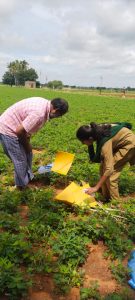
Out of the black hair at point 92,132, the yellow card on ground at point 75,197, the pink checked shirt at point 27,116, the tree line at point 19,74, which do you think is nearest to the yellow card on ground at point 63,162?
the yellow card on ground at point 75,197

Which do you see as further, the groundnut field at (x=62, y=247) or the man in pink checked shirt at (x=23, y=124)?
the man in pink checked shirt at (x=23, y=124)

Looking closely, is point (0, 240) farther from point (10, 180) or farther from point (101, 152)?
point (10, 180)

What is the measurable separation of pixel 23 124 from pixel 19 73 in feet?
361

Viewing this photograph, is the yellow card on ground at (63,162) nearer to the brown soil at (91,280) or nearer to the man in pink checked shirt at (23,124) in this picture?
the man in pink checked shirt at (23,124)

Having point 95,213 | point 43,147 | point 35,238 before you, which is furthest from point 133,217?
point 43,147

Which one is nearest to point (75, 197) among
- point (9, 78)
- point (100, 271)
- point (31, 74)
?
point (100, 271)

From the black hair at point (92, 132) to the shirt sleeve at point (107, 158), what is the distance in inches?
5.8

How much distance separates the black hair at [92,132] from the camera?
503 centimetres

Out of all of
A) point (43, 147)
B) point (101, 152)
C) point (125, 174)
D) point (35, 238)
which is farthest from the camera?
point (43, 147)

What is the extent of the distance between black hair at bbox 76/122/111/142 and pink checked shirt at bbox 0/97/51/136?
505mm

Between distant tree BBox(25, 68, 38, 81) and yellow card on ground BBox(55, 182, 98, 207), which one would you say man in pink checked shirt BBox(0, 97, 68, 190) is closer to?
yellow card on ground BBox(55, 182, 98, 207)

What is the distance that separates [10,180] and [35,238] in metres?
2.30

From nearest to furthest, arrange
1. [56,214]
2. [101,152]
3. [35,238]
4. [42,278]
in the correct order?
1. [42,278]
2. [35,238]
3. [56,214]
4. [101,152]

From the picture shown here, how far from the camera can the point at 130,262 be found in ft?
→ 13.3
